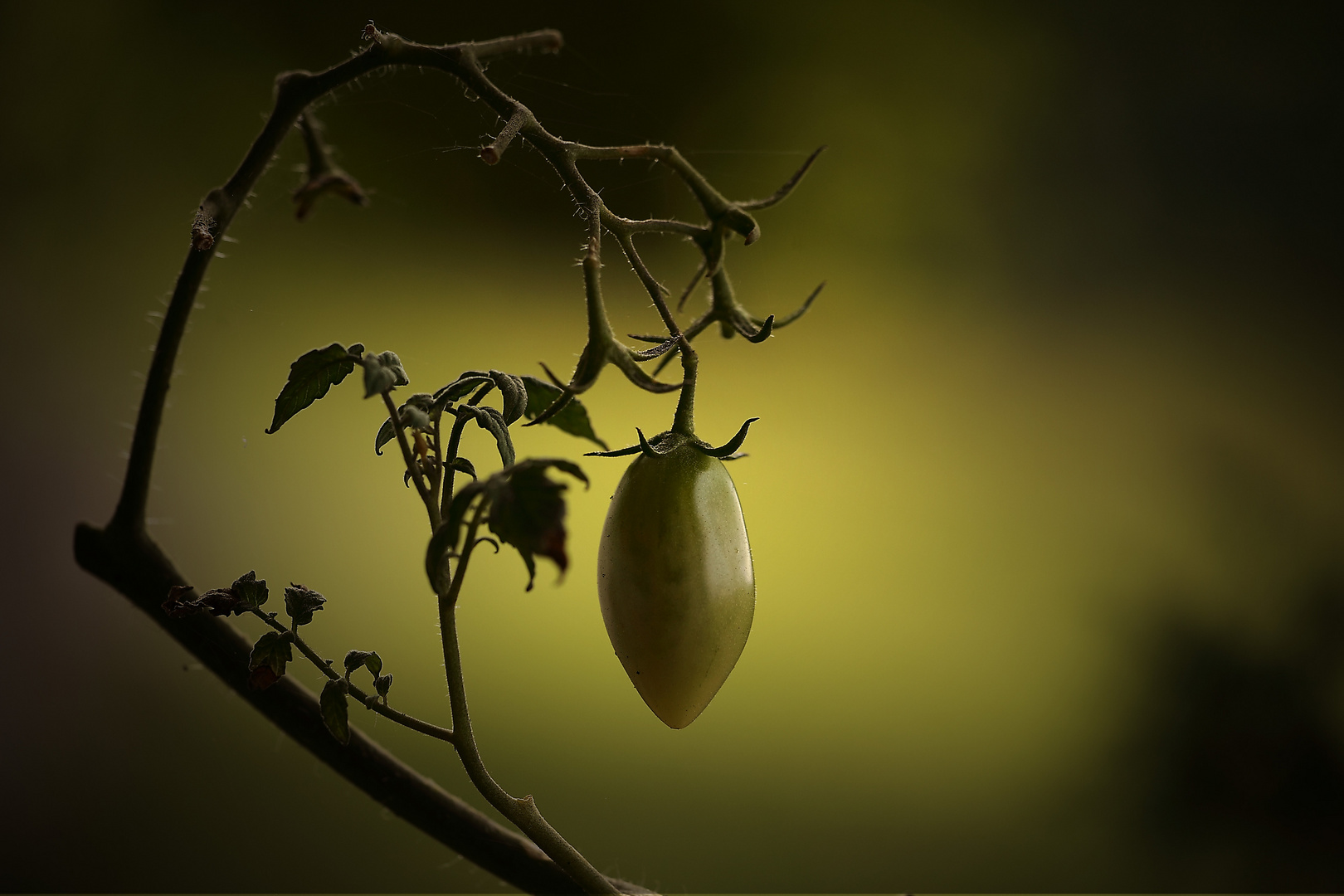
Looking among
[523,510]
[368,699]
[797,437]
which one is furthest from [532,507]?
[797,437]

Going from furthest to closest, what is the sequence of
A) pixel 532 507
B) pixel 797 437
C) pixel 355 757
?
pixel 797 437
pixel 355 757
pixel 532 507

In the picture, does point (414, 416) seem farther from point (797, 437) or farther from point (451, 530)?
point (797, 437)

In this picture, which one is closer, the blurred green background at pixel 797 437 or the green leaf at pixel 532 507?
the green leaf at pixel 532 507

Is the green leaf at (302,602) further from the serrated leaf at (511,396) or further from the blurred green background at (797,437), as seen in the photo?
the blurred green background at (797,437)

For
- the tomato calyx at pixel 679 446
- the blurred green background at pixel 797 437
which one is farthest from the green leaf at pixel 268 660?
the blurred green background at pixel 797 437

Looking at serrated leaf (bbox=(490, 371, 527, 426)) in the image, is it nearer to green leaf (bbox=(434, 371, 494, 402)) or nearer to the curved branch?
green leaf (bbox=(434, 371, 494, 402))

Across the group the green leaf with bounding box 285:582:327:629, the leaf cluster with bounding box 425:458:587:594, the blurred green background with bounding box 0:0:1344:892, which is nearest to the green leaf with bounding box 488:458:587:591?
the leaf cluster with bounding box 425:458:587:594

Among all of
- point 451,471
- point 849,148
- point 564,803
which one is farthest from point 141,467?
point 849,148

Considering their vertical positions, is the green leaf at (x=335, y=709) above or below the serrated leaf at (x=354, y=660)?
below

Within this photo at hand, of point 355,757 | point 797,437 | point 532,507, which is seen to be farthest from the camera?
point 797,437
